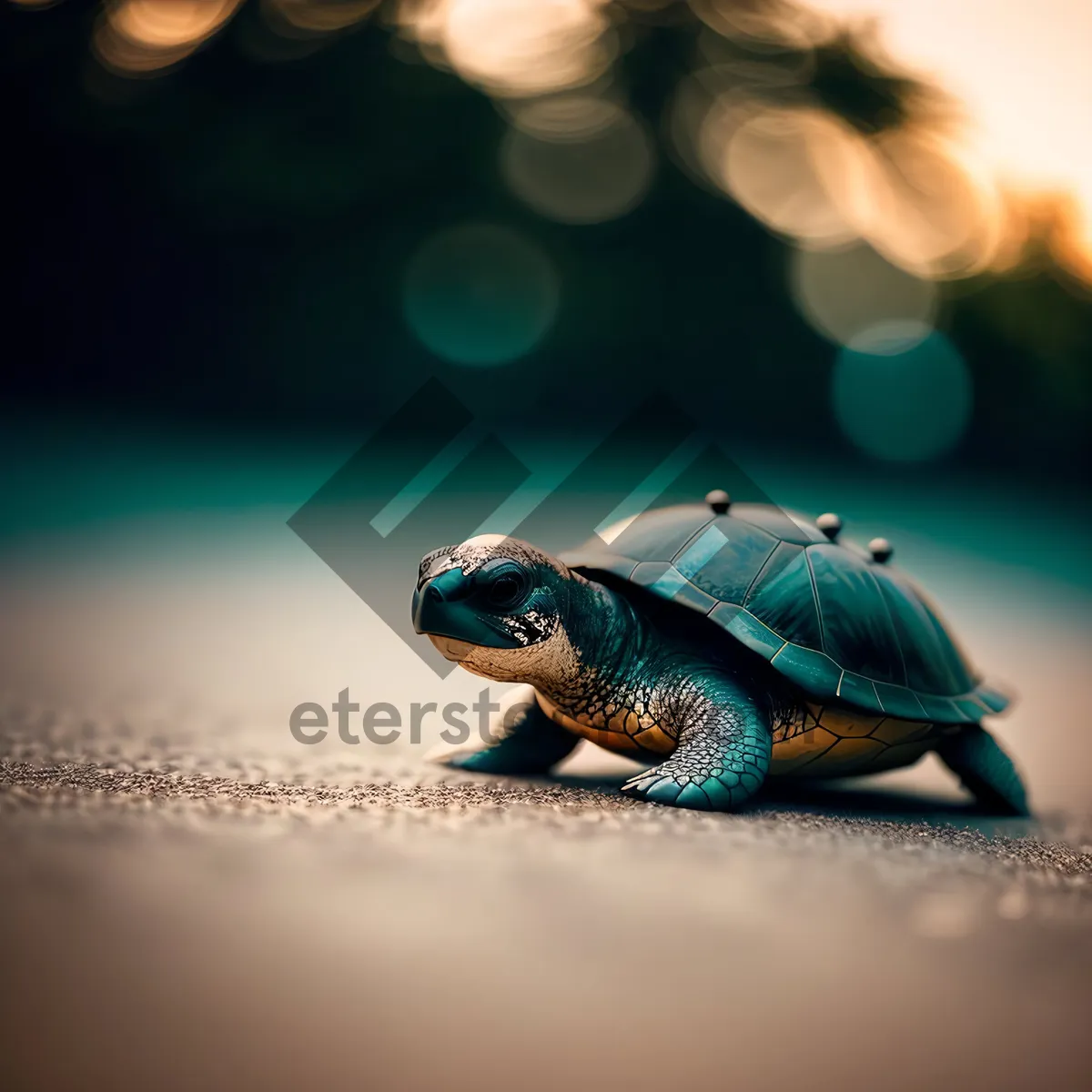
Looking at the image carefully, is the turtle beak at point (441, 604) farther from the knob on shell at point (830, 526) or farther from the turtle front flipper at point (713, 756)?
the knob on shell at point (830, 526)

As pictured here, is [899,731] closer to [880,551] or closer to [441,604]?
[880,551]

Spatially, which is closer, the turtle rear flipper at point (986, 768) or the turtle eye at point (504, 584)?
the turtle eye at point (504, 584)

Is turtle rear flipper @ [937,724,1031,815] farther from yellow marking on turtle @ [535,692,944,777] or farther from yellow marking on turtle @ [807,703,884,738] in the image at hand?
yellow marking on turtle @ [807,703,884,738]

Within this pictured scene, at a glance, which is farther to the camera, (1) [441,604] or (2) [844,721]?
(2) [844,721]

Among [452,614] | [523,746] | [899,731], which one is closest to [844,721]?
[899,731]

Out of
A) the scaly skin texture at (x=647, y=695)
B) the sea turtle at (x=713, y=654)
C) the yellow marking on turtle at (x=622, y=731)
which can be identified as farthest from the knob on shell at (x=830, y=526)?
the yellow marking on turtle at (x=622, y=731)

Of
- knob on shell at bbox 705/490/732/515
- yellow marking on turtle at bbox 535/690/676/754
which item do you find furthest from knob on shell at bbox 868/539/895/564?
yellow marking on turtle at bbox 535/690/676/754

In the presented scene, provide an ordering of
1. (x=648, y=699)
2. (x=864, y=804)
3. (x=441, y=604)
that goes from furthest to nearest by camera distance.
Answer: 1. (x=864, y=804)
2. (x=648, y=699)
3. (x=441, y=604)
